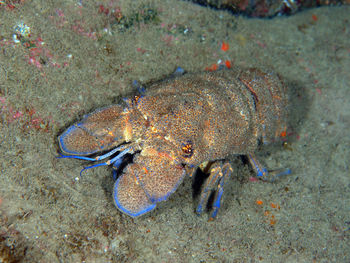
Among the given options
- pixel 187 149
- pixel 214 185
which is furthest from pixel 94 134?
pixel 214 185

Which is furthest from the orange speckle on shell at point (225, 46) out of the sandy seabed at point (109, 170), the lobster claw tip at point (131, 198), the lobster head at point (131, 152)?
the lobster claw tip at point (131, 198)

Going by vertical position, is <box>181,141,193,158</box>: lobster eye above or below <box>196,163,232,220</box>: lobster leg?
above

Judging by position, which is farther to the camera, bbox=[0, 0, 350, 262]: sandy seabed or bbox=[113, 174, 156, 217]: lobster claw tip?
bbox=[0, 0, 350, 262]: sandy seabed

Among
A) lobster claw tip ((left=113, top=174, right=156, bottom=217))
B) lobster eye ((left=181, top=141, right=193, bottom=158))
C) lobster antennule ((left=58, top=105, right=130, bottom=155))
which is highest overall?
lobster antennule ((left=58, top=105, right=130, bottom=155))

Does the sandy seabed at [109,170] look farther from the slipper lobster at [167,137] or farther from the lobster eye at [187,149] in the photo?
the lobster eye at [187,149]

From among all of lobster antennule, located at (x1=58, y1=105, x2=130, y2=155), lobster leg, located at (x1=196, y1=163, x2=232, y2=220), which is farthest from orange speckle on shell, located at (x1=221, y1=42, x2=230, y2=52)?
lobster antennule, located at (x1=58, y1=105, x2=130, y2=155)

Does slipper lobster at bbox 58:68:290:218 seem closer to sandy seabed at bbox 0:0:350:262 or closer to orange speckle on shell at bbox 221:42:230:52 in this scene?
Answer: sandy seabed at bbox 0:0:350:262

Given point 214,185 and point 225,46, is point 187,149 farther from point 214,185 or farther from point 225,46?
point 225,46
